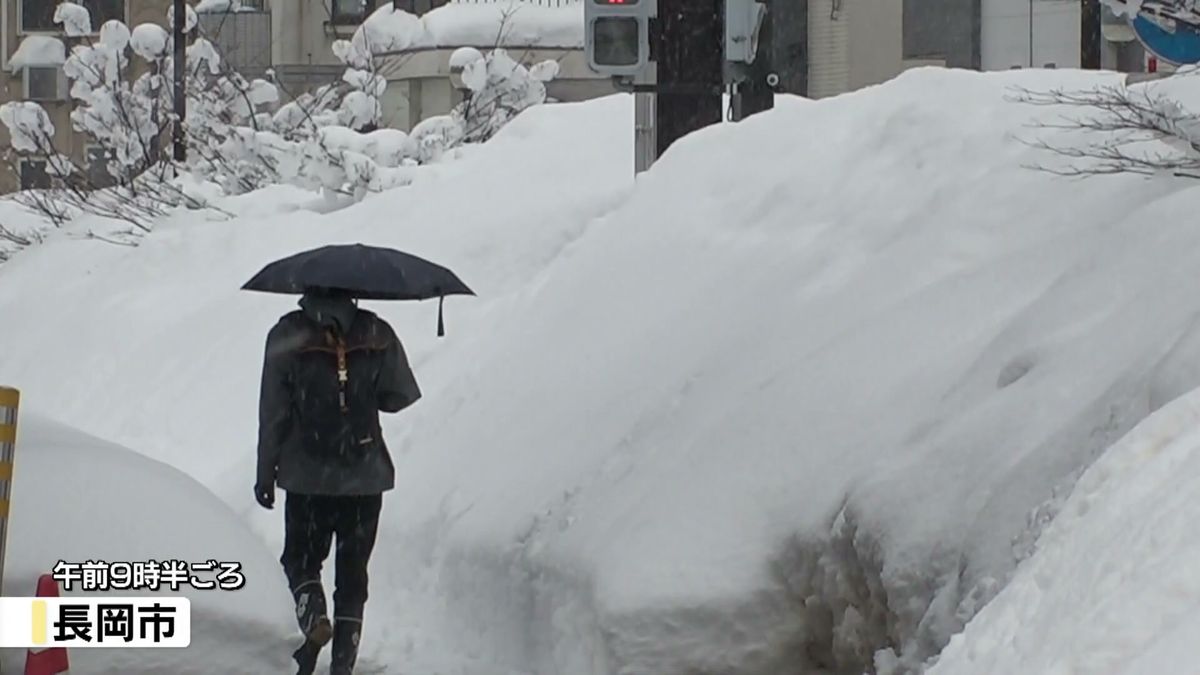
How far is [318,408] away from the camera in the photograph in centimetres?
876

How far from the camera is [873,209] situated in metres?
10.8

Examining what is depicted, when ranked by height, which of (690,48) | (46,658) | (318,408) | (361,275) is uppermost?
(690,48)

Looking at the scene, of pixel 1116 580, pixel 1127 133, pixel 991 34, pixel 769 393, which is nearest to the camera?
pixel 1116 580

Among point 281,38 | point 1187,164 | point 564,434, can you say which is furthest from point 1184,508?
point 281,38

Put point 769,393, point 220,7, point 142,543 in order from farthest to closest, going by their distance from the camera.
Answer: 1. point 220,7
2. point 769,393
3. point 142,543

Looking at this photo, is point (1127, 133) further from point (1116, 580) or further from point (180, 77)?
point (180, 77)

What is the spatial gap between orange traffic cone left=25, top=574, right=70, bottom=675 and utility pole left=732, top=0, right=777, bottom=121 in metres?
6.57

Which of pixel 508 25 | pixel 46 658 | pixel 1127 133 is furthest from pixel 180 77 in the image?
pixel 46 658

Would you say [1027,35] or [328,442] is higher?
[1027,35]

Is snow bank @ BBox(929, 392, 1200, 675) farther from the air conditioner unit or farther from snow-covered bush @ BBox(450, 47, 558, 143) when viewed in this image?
the air conditioner unit

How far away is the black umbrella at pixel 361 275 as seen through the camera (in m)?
8.76

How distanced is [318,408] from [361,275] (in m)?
0.54

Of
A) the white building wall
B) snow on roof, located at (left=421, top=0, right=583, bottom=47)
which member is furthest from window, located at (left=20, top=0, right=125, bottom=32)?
the white building wall

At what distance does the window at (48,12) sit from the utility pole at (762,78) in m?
35.7
